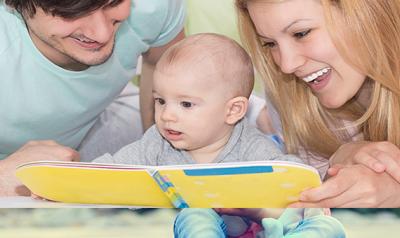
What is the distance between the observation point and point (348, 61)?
1.23m

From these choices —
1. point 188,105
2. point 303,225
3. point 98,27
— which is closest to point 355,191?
point 303,225

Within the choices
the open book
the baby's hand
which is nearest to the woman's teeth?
the open book

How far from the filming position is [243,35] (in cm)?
141

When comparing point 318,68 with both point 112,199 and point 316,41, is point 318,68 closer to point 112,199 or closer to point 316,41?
point 316,41

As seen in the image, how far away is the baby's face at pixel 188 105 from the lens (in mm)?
1205

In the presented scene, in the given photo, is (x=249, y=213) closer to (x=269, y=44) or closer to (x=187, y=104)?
(x=187, y=104)

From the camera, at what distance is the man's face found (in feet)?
4.17

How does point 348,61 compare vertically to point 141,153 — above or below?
above

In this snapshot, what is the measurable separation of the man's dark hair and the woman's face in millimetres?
285

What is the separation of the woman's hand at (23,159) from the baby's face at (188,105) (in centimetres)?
19

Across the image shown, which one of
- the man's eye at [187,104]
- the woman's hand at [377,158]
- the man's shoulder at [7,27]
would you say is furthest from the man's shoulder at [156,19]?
the woman's hand at [377,158]

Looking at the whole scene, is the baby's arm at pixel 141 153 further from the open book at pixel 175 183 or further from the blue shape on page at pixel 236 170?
the blue shape on page at pixel 236 170

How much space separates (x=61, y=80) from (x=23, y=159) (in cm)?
23

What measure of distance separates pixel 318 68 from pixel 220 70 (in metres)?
0.19
